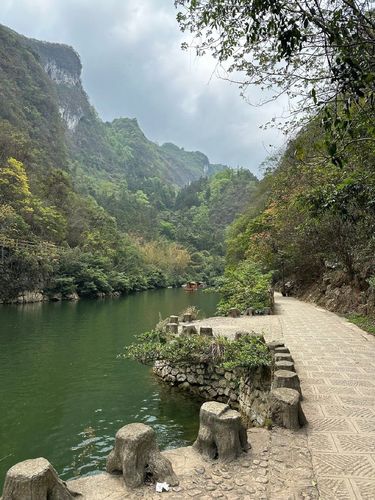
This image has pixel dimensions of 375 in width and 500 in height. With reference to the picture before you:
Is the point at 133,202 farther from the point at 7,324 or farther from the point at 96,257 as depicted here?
the point at 7,324

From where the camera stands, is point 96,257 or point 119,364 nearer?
point 119,364

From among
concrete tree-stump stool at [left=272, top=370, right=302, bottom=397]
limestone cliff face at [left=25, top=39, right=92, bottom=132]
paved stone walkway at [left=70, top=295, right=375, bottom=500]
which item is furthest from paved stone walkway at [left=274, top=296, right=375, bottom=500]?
limestone cliff face at [left=25, top=39, right=92, bottom=132]

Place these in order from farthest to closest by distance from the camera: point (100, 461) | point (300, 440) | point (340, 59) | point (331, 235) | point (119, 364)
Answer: point (331, 235), point (119, 364), point (100, 461), point (300, 440), point (340, 59)

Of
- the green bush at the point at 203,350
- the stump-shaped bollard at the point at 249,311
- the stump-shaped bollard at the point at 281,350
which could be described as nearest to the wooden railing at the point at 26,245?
the stump-shaped bollard at the point at 249,311

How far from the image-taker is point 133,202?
8188 cm

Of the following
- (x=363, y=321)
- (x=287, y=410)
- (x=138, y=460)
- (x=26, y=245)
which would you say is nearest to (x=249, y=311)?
(x=363, y=321)

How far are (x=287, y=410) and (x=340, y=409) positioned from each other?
38.3 inches

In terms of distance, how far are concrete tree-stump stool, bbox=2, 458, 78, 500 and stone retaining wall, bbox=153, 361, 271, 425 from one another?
350cm

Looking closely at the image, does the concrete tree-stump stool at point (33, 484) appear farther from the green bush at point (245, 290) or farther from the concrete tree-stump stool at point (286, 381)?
the green bush at point (245, 290)

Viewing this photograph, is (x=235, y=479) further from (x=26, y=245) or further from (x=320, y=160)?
(x=26, y=245)

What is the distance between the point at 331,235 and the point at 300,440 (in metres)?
13.8

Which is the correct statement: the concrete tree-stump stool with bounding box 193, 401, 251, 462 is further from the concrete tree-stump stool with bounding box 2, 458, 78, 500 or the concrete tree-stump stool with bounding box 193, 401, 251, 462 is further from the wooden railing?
the wooden railing

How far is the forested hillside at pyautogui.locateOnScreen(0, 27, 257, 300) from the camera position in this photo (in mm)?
31547

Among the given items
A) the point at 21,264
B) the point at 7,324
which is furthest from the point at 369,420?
the point at 21,264
